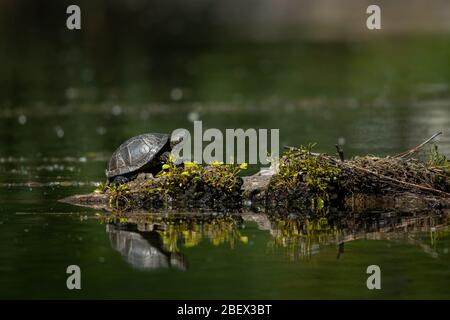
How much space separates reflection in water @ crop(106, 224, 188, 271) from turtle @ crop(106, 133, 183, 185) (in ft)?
6.77

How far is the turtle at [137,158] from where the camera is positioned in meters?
16.5

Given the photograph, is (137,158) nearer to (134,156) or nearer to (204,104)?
(134,156)

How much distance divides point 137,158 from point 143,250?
11.8 ft

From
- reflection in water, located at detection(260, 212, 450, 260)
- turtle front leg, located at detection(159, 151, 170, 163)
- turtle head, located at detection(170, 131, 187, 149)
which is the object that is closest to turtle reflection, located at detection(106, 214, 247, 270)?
reflection in water, located at detection(260, 212, 450, 260)

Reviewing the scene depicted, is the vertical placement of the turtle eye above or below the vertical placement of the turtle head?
below

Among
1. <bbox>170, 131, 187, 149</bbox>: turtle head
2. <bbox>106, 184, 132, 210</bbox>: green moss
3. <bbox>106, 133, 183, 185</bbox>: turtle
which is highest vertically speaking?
<bbox>170, 131, 187, 149</bbox>: turtle head

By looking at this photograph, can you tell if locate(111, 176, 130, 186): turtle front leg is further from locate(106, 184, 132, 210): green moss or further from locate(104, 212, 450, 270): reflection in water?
locate(104, 212, 450, 270): reflection in water

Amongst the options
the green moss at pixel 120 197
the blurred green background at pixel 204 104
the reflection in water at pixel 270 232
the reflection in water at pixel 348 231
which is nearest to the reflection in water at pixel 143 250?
the reflection in water at pixel 270 232

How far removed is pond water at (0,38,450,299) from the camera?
11727 millimetres

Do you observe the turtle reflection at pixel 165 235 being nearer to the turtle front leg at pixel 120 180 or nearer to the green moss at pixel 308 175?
the green moss at pixel 308 175

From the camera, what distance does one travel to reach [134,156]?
16547mm

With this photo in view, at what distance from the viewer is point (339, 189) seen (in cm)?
1565

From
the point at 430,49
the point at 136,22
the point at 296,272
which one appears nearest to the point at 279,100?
the point at 430,49

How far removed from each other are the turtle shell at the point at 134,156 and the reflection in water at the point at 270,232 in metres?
1.32
